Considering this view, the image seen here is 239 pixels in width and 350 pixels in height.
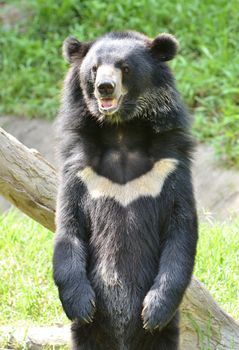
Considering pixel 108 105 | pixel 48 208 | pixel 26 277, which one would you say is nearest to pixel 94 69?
pixel 108 105

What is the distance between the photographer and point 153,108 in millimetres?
4633

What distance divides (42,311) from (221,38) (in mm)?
5619

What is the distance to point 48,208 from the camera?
506 centimetres

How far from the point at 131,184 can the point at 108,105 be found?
0.42 metres

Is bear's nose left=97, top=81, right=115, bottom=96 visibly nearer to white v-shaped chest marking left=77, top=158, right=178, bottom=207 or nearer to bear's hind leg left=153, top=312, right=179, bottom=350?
white v-shaped chest marking left=77, top=158, right=178, bottom=207

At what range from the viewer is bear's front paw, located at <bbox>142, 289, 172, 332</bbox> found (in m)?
4.33

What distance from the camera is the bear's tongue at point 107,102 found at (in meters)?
4.42

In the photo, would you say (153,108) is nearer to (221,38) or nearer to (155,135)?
(155,135)

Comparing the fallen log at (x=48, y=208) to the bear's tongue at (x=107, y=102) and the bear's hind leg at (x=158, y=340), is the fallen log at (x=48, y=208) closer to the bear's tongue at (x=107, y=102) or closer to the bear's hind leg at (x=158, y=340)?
the bear's hind leg at (x=158, y=340)

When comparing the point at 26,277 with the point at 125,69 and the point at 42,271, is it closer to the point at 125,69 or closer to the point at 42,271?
the point at 42,271

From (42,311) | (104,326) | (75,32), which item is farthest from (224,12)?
(104,326)

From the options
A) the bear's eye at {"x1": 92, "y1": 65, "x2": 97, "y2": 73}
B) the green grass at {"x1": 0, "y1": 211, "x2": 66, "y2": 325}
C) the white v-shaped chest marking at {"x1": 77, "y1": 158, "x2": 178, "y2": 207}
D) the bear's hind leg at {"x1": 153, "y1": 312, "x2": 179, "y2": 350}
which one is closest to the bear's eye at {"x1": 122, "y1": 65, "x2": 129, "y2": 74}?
the bear's eye at {"x1": 92, "y1": 65, "x2": 97, "y2": 73}

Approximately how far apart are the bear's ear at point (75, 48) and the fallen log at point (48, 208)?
61cm

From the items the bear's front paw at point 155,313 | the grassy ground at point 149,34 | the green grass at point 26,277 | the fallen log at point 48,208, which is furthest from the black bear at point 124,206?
the grassy ground at point 149,34
